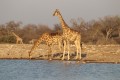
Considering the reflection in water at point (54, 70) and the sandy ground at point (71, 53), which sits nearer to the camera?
the reflection in water at point (54, 70)

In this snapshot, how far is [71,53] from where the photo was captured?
86.6 feet

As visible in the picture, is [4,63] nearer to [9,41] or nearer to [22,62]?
A: [22,62]

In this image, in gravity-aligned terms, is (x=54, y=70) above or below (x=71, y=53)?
below

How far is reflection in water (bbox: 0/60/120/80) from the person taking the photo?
58.7 ft

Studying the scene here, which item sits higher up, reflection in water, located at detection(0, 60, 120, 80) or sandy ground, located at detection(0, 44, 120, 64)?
sandy ground, located at detection(0, 44, 120, 64)

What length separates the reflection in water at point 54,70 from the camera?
1789 cm

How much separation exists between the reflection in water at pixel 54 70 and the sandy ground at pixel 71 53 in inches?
81.8

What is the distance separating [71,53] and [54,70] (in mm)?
6414

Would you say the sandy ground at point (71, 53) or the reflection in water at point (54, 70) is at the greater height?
the sandy ground at point (71, 53)

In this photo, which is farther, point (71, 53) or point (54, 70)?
point (71, 53)

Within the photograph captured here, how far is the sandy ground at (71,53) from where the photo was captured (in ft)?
81.8

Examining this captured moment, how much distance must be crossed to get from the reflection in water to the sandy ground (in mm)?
2079

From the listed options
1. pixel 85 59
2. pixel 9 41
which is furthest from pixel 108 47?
pixel 9 41

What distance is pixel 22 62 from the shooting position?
2306cm
